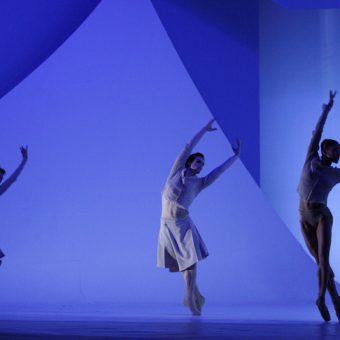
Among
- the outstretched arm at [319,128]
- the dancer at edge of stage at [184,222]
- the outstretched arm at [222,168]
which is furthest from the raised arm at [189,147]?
the outstretched arm at [319,128]

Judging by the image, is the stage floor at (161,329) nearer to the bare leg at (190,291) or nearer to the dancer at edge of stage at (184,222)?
the bare leg at (190,291)

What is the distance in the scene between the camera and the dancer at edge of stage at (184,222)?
22.8 ft

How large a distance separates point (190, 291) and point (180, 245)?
1.42ft

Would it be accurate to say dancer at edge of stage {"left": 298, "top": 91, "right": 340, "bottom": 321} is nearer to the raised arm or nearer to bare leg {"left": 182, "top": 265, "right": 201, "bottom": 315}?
the raised arm

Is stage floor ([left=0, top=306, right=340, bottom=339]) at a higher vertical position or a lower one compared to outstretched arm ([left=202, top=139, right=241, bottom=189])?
lower

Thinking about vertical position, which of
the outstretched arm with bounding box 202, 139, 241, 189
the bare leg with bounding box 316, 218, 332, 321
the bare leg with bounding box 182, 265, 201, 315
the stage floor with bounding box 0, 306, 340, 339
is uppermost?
the outstretched arm with bounding box 202, 139, 241, 189

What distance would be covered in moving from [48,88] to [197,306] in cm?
625

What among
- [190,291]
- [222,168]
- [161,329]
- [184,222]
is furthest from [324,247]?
[161,329]

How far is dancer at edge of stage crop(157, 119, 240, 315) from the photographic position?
6941mm

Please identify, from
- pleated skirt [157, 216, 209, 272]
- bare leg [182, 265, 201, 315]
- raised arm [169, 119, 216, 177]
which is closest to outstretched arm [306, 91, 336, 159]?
raised arm [169, 119, 216, 177]

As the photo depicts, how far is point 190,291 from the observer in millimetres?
6902

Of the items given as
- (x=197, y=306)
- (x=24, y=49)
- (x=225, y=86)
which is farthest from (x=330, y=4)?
(x=24, y=49)

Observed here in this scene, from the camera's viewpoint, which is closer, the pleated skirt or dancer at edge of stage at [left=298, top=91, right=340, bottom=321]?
dancer at edge of stage at [left=298, top=91, right=340, bottom=321]

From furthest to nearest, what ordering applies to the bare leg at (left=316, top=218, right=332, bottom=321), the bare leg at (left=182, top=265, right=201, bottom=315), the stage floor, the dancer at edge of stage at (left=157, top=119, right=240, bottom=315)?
1. the dancer at edge of stage at (left=157, top=119, right=240, bottom=315)
2. the bare leg at (left=182, top=265, right=201, bottom=315)
3. the bare leg at (left=316, top=218, right=332, bottom=321)
4. the stage floor
